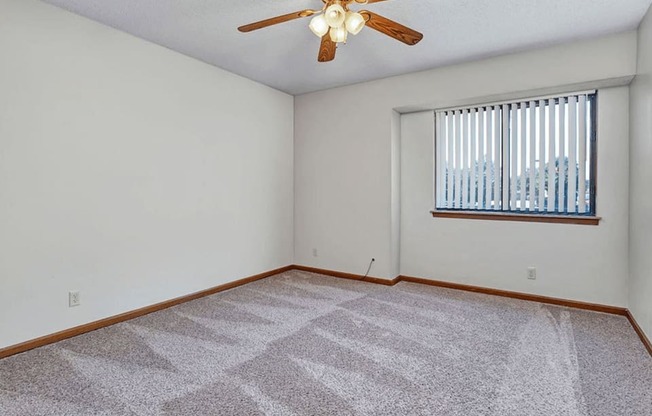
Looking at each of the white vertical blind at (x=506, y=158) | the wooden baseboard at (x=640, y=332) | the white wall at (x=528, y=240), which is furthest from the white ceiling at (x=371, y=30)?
the wooden baseboard at (x=640, y=332)

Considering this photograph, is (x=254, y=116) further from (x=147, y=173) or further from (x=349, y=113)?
(x=147, y=173)

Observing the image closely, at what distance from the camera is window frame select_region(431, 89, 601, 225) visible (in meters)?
3.24

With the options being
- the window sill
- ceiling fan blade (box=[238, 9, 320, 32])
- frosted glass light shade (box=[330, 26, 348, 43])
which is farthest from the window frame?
ceiling fan blade (box=[238, 9, 320, 32])

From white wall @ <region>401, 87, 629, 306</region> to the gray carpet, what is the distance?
342mm

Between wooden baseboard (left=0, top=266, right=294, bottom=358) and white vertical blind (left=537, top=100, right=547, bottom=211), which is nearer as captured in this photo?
wooden baseboard (left=0, top=266, right=294, bottom=358)

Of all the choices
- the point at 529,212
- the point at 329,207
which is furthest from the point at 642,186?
the point at 329,207

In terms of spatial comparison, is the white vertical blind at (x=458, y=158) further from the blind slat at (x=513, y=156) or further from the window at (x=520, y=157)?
the blind slat at (x=513, y=156)

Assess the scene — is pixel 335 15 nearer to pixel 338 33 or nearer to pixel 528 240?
pixel 338 33

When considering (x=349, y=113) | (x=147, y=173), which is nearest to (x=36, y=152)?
(x=147, y=173)

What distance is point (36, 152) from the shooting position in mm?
2455

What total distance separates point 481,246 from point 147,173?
3425mm

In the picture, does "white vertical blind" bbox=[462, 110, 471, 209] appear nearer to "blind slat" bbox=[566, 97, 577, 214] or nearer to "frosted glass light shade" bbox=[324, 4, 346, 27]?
"blind slat" bbox=[566, 97, 577, 214]

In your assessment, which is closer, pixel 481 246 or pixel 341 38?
pixel 341 38

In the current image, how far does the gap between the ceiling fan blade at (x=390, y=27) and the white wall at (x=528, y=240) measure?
198 cm
